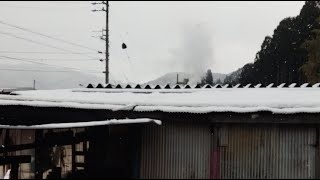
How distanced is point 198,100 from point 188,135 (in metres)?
0.80

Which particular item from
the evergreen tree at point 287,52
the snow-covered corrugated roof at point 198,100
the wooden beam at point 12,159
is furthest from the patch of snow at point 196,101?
the evergreen tree at point 287,52

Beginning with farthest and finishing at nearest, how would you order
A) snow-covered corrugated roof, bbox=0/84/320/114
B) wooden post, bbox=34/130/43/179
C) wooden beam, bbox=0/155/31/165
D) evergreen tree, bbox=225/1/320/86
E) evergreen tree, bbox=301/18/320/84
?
evergreen tree, bbox=225/1/320/86
evergreen tree, bbox=301/18/320/84
wooden beam, bbox=0/155/31/165
wooden post, bbox=34/130/43/179
snow-covered corrugated roof, bbox=0/84/320/114

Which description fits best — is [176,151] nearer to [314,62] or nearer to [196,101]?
[196,101]

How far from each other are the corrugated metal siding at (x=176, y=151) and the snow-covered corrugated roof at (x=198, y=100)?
0.47m

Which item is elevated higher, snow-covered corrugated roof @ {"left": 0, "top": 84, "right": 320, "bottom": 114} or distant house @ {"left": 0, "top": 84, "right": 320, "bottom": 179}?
snow-covered corrugated roof @ {"left": 0, "top": 84, "right": 320, "bottom": 114}

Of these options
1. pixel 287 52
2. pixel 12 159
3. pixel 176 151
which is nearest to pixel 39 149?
pixel 12 159

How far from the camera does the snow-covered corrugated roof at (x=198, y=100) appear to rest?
7633 mm

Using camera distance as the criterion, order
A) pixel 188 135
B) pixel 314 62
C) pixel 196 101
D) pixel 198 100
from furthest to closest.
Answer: pixel 314 62
pixel 198 100
pixel 196 101
pixel 188 135

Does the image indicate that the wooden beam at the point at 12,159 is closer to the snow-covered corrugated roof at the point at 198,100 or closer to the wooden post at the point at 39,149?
the wooden post at the point at 39,149

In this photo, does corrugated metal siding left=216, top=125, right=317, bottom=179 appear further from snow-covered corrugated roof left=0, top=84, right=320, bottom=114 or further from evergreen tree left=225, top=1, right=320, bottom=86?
evergreen tree left=225, top=1, right=320, bottom=86

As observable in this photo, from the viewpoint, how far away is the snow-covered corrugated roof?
7.63m

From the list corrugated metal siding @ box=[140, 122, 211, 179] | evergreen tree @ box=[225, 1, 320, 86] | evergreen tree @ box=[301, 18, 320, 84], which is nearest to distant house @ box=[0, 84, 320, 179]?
corrugated metal siding @ box=[140, 122, 211, 179]

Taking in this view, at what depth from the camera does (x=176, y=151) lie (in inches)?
321

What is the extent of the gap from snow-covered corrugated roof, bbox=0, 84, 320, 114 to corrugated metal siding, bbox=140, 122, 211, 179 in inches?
18.5
